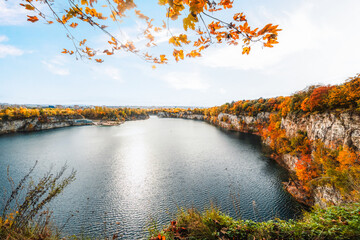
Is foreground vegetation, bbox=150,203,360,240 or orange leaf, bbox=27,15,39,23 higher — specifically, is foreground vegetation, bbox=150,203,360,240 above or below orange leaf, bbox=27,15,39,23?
below

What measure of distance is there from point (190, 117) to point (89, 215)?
15183cm

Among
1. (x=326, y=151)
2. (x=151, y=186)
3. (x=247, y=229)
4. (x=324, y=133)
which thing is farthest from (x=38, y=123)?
(x=324, y=133)

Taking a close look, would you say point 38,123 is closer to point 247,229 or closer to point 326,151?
point 247,229

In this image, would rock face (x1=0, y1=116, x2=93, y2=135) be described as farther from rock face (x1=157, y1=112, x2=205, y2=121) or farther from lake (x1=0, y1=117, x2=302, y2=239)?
rock face (x1=157, y1=112, x2=205, y2=121)

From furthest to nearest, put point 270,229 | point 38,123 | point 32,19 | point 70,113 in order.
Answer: point 70,113 → point 38,123 → point 270,229 → point 32,19

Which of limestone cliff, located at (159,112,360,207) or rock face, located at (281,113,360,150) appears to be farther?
rock face, located at (281,113,360,150)

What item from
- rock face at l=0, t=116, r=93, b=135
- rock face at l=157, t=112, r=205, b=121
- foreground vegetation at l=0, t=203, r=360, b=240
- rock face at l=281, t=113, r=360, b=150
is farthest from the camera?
rock face at l=157, t=112, r=205, b=121

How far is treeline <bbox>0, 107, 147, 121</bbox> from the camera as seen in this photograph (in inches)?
2839

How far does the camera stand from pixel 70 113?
103m

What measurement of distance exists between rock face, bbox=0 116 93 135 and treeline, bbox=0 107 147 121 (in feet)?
6.70

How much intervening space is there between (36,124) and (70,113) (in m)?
26.4

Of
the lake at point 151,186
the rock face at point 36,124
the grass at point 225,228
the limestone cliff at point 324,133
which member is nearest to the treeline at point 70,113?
the rock face at point 36,124

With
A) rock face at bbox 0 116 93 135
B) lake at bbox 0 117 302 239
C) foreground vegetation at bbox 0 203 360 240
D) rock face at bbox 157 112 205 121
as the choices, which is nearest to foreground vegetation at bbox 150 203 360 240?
foreground vegetation at bbox 0 203 360 240

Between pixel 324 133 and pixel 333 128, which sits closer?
pixel 333 128
